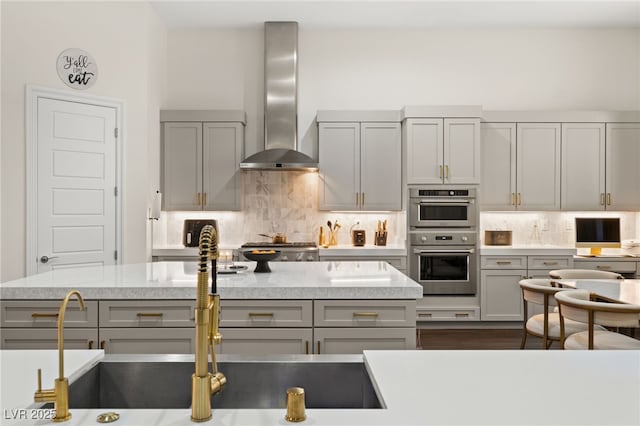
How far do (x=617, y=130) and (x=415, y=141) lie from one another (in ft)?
7.91

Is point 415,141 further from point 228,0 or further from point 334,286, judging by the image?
point 334,286

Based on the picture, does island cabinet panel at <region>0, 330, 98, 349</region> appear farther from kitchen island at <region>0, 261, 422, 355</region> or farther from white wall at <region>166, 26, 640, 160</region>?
white wall at <region>166, 26, 640, 160</region>

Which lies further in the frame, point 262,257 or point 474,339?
point 474,339

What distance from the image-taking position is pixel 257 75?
6.09 metres

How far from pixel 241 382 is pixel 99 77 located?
424 cm

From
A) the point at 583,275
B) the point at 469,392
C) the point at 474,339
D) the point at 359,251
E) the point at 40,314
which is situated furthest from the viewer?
the point at 359,251

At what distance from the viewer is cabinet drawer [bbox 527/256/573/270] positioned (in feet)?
17.8

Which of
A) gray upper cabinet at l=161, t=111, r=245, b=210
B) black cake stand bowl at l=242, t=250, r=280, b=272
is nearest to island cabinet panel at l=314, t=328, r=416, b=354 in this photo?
black cake stand bowl at l=242, t=250, r=280, b=272

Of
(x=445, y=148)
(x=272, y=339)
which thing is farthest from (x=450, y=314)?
(x=272, y=339)

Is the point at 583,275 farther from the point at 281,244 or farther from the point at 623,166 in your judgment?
the point at 281,244

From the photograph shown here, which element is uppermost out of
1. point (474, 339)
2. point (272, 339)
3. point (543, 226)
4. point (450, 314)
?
point (543, 226)

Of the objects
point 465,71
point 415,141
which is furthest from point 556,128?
point 415,141

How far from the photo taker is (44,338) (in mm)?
2576

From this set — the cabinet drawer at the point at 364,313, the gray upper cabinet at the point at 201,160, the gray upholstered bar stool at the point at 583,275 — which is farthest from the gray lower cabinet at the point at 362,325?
the gray upper cabinet at the point at 201,160
